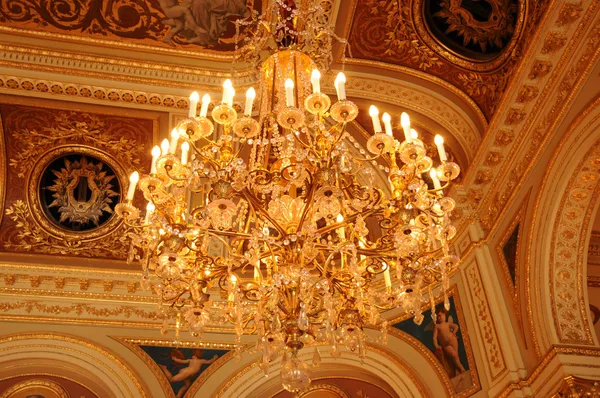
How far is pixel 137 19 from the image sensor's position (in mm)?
7324

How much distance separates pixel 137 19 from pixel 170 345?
3.79 m

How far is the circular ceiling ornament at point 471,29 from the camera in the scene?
6.48 metres

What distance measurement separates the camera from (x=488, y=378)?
633cm

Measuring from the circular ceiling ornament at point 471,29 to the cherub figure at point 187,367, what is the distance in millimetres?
4461

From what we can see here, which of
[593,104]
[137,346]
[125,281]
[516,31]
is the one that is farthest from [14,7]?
[593,104]

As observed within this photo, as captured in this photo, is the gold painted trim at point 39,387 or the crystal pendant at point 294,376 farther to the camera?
the gold painted trim at point 39,387

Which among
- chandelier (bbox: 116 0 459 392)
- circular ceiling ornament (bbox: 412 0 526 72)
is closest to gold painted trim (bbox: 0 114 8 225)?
chandelier (bbox: 116 0 459 392)

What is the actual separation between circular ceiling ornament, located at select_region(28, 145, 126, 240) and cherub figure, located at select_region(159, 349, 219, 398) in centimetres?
182

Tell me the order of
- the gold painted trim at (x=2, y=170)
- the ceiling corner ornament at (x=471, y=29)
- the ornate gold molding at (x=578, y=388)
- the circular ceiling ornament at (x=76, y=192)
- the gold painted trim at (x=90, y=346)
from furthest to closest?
the circular ceiling ornament at (x=76, y=192)
the gold painted trim at (x=2, y=170)
the gold painted trim at (x=90, y=346)
the ceiling corner ornament at (x=471, y=29)
the ornate gold molding at (x=578, y=388)

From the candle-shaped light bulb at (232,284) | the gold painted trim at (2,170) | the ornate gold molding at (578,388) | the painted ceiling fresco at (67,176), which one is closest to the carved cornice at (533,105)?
the ornate gold molding at (578,388)

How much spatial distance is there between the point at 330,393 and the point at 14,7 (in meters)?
5.73

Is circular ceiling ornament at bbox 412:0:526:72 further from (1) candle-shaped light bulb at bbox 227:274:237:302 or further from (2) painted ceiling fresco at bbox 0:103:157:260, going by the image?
(1) candle-shaped light bulb at bbox 227:274:237:302

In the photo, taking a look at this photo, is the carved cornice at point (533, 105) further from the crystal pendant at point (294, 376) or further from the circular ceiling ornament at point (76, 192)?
the circular ceiling ornament at point (76, 192)

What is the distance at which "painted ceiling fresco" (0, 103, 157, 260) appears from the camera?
7.87m
